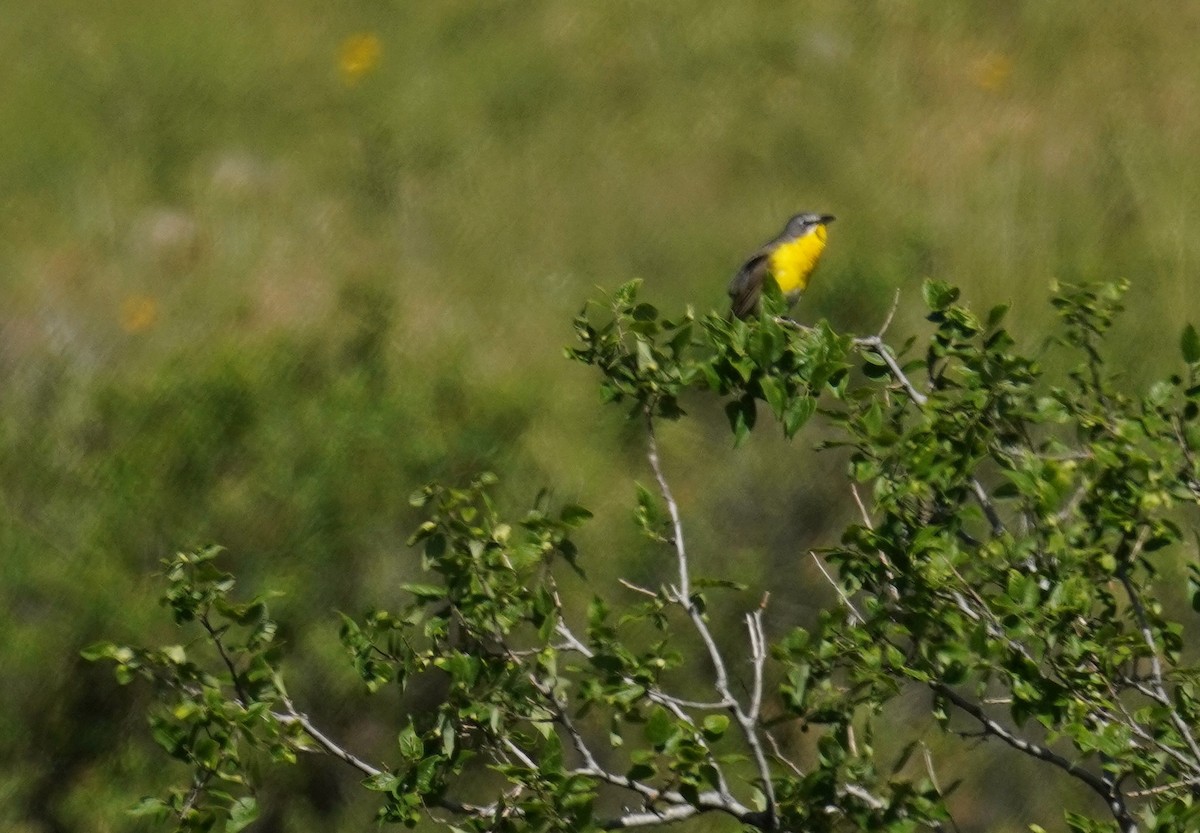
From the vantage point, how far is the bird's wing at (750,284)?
8.16m

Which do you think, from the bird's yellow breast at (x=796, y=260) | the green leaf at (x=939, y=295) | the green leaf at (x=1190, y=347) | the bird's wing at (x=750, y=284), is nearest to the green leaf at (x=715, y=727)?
the green leaf at (x=939, y=295)

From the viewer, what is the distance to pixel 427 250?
12.1m

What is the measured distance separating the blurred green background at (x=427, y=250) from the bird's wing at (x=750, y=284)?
520mm

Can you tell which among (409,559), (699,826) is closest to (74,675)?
(409,559)

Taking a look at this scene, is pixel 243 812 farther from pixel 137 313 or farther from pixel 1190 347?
pixel 137 313

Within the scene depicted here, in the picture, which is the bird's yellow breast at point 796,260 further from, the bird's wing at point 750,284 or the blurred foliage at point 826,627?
the blurred foliage at point 826,627

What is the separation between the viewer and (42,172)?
1261 cm

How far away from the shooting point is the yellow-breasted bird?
317 inches

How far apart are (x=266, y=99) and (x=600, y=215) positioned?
3076 millimetres

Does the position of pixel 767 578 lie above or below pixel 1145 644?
below

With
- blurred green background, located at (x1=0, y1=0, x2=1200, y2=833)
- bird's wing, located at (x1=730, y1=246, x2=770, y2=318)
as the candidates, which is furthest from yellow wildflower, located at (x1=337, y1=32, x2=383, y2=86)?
bird's wing, located at (x1=730, y1=246, x2=770, y2=318)

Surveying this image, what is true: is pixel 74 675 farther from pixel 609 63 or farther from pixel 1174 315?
pixel 609 63

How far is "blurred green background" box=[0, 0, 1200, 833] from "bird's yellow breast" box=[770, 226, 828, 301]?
1.19 ft

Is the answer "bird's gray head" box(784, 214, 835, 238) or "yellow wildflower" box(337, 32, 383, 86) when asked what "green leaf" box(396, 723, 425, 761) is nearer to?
"bird's gray head" box(784, 214, 835, 238)
